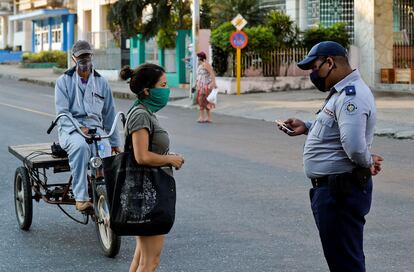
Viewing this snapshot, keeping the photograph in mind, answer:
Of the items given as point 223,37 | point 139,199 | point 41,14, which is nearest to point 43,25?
point 41,14

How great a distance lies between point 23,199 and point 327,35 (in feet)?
76.2

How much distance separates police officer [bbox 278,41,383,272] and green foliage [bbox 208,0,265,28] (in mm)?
27283

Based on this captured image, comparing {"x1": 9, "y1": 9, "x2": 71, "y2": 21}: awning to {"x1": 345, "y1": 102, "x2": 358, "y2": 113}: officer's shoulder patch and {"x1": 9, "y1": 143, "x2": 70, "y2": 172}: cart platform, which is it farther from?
{"x1": 345, "y1": 102, "x2": 358, "y2": 113}: officer's shoulder patch

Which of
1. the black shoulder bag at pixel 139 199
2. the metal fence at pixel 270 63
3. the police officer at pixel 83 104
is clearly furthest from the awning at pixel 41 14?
the black shoulder bag at pixel 139 199

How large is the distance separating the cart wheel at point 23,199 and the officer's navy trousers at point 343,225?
4.08 metres

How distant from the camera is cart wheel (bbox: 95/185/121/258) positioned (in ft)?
25.0

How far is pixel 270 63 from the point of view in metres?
30.9

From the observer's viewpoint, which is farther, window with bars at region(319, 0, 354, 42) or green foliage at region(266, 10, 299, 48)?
window with bars at region(319, 0, 354, 42)

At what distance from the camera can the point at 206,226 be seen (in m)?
9.05

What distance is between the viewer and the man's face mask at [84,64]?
844cm

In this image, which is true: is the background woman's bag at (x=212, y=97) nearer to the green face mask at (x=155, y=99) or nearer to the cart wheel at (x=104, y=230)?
the cart wheel at (x=104, y=230)

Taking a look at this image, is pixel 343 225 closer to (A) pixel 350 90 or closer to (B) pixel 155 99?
(A) pixel 350 90

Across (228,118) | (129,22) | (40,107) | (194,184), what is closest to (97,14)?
(129,22)

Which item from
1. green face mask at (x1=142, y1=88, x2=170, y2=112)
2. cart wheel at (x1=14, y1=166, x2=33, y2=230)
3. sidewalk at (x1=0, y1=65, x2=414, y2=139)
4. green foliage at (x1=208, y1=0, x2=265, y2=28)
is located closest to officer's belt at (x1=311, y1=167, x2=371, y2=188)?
green face mask at (x1=142, y1=88, x2=170, y2=112)
